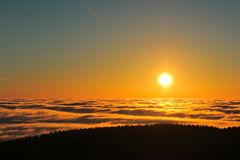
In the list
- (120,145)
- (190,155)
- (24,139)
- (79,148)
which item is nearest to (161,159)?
(190,155)

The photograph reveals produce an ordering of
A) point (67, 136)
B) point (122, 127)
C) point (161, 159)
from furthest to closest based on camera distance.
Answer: point (122, 127) → point (67, 136) → point (161, 159)

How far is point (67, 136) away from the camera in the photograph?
26.7m

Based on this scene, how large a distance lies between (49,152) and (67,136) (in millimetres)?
3478

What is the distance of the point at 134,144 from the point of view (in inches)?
949

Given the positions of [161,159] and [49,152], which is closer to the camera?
[161,159]

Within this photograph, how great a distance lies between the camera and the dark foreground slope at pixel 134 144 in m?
22.1

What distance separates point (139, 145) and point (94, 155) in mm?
2912

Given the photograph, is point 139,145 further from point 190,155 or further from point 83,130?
point 83,130

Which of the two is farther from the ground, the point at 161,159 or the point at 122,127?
the point at 122,127

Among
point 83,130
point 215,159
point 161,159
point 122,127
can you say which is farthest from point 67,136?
point 215,159

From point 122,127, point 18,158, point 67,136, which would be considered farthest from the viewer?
point 122,127

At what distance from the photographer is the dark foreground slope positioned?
2211 cm

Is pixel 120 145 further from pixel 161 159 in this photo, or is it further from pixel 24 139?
pixel 24 139

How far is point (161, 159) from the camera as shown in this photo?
2117cm
